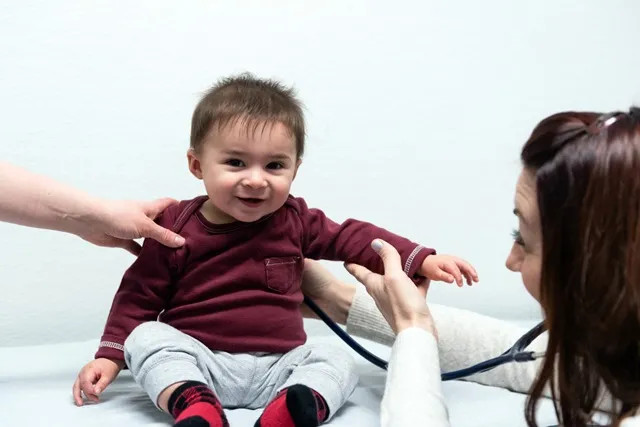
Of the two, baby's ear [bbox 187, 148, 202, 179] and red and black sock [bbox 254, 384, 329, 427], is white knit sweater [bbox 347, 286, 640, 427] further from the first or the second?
baby's ear [bbox 187, 148, 202, 179]

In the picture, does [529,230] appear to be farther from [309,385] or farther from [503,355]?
[309,385]

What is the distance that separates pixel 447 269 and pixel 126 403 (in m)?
0.54

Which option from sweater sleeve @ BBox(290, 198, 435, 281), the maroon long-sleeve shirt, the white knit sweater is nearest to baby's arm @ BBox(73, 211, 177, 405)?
the maroon long-sleeve shirt

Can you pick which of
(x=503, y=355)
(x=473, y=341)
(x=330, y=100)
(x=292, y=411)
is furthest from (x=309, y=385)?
(x=330, y=100)

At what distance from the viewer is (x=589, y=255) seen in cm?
81

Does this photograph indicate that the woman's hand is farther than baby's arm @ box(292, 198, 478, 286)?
No

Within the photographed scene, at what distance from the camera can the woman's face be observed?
92 centimetres

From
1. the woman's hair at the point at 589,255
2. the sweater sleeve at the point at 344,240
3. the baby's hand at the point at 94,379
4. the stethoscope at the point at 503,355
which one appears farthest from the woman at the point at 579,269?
the baby's hand at the point at 94,379

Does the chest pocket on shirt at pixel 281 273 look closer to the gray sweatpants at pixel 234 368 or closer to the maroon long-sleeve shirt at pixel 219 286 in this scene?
the maroon long-sleeve shirt at pixel 219 286

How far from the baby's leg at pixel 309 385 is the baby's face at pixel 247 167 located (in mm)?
241

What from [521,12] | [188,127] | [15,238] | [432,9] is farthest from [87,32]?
[521,12]

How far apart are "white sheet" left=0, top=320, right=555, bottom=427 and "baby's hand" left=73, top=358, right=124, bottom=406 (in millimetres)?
18

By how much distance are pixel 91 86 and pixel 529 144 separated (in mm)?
1159

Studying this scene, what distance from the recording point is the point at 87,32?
175 centimetres
